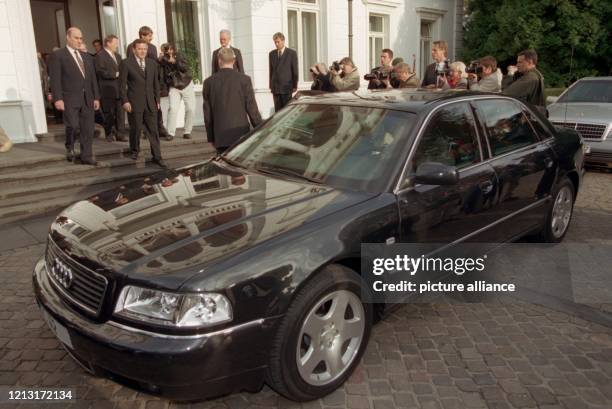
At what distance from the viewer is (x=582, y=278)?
4.52 m

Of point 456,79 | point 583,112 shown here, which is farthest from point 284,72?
point 583,112

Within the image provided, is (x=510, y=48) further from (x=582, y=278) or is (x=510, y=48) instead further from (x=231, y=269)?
(x=231, y=269)

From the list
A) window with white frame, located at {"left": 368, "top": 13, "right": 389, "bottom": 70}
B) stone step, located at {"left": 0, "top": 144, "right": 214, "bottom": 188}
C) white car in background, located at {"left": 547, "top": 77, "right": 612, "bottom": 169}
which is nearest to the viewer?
stone step, located at {"left": 0, "top": 144, "right": 214, "bottom": 188}

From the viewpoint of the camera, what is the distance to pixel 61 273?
2869 mm

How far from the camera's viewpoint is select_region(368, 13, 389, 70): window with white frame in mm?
15594

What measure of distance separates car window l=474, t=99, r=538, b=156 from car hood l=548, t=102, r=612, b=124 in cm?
481

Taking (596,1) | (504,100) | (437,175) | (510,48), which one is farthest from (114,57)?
(596,1)

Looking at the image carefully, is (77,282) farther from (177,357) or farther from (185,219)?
(177,357)

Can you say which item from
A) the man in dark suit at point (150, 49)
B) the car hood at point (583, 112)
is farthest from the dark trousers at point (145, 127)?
the car hood at point (583, 112)

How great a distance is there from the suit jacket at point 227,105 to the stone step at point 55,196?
2.10 meters

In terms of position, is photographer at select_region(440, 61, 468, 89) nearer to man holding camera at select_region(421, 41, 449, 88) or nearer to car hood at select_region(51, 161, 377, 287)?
man holding camera at select_region(421, 41, 449, 88)

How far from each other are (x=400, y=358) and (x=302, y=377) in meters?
0.85

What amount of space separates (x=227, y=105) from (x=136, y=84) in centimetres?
230

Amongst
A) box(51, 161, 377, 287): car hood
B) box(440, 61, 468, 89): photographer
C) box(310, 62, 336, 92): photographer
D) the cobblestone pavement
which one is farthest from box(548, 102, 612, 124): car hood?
box(51, 161, 377, 287): car hood
